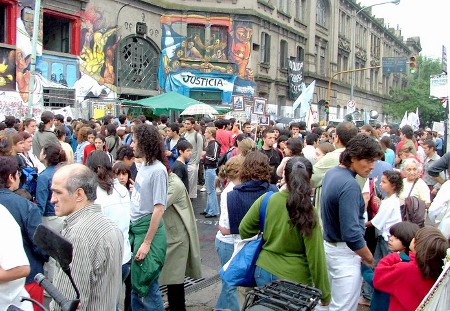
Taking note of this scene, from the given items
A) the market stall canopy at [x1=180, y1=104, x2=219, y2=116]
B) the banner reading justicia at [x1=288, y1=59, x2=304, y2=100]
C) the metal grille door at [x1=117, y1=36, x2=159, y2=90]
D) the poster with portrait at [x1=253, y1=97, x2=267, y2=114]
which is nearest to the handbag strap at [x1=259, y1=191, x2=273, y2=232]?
the poster with portrait at [x1=253, y1=97, x2=267, y2=114]

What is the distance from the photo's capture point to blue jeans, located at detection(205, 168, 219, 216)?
10672 mm

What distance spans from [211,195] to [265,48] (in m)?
21.1

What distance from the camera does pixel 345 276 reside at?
13.9 feet

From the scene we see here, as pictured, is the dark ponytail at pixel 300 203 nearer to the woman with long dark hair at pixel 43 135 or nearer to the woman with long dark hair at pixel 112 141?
the woman with long dark hair at pixel 43 135

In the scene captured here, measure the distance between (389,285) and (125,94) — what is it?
2107 centimetres

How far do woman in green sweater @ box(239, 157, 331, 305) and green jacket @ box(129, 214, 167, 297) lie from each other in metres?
1.23

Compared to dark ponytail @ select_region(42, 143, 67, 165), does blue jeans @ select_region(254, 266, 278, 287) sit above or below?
below

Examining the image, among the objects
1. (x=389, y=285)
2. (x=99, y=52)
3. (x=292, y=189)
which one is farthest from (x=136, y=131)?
(x=99, y=52)

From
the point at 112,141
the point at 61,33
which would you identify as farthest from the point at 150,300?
the point at 61,33

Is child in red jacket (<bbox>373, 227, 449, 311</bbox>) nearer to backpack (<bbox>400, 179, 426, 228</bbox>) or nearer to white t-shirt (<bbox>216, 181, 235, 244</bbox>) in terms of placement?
white t-shirt (<bbox>216, 181, 235, 244</bbox>)

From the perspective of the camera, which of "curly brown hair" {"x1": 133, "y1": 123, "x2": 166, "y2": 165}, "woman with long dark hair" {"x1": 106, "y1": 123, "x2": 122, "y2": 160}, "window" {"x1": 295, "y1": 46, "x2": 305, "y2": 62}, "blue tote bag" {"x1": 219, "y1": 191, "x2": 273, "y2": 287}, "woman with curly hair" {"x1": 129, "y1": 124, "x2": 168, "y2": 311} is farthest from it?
"window" {"x1": 295, "y1": 46, "x2": 305, "y2": 62}

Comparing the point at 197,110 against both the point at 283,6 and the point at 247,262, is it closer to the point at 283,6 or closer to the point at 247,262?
the point at 247,262

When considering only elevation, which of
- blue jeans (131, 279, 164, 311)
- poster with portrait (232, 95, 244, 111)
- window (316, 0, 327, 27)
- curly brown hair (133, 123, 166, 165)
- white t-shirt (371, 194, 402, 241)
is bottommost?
blue jeans (131, 279, 164, 311)

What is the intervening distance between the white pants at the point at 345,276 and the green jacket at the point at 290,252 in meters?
0.51
